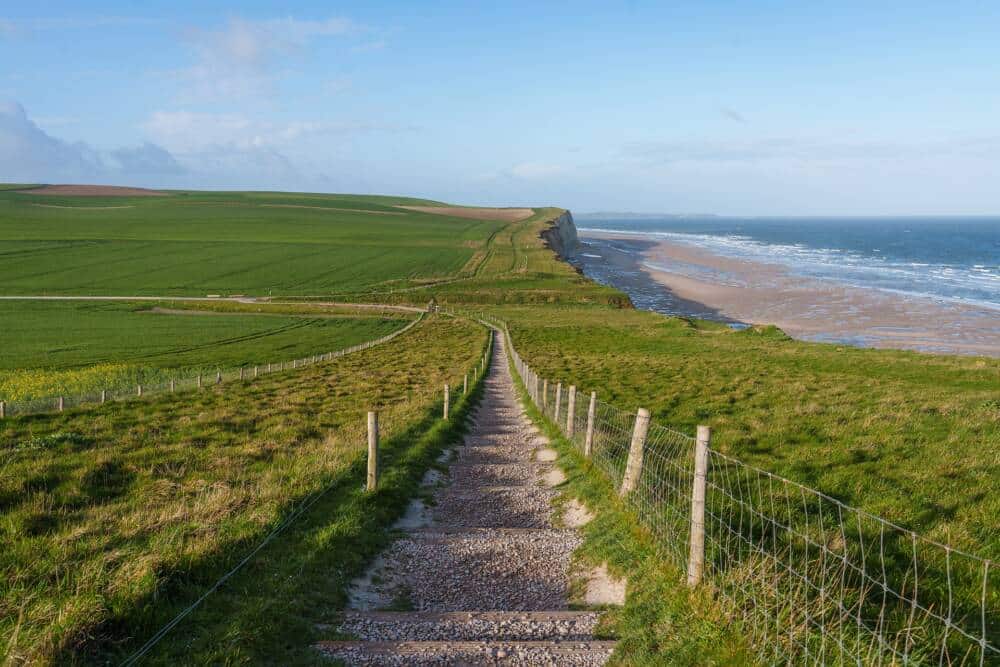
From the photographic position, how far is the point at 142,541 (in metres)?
7.65

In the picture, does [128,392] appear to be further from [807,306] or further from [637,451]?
[807,306]

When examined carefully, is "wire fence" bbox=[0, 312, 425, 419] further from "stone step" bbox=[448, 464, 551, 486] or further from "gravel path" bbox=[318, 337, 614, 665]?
"gravel path" bbox=[318, 337, 614, 665]

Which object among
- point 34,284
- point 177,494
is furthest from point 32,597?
point 34,284

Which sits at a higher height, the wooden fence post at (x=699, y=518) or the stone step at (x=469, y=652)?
the wooden fence post at (x=699, y=518)

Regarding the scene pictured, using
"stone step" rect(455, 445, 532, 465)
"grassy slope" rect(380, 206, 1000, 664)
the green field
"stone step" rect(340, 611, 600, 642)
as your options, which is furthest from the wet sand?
"stone step" rect(340, 611, 600, 642)

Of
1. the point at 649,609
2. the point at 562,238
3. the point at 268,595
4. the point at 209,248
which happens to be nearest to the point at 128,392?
the point at 268,595

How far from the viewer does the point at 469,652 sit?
5.80 m

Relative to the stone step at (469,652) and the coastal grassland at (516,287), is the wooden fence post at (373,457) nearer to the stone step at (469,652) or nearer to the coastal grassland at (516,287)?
the stone step at (469,652)

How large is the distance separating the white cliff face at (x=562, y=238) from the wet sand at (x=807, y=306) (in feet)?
74.7

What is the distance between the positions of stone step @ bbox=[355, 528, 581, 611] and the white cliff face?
438ft

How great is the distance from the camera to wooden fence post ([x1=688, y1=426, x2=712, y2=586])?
6773mm

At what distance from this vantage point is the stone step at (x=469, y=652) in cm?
566

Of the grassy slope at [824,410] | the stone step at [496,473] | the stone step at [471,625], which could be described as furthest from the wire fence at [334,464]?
the grassy slope at [824,410]

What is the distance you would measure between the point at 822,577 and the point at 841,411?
12935 millimetres
